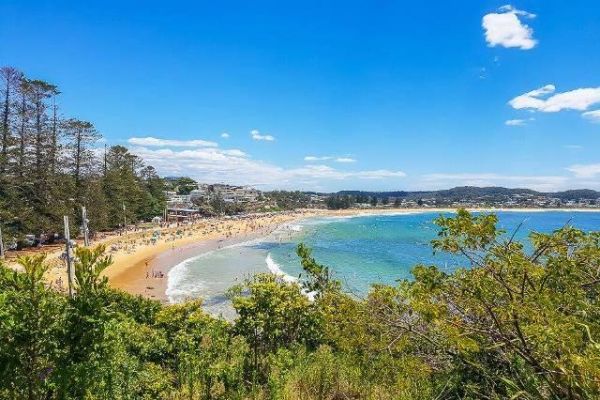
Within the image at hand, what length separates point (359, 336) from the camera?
509 centimetres

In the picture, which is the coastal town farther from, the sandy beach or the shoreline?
Result: the shoreline

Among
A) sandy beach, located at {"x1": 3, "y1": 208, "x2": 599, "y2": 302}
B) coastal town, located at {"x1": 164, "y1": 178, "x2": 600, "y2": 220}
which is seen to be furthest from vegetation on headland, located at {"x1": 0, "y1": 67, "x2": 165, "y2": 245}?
coastal town, located at {"x1": 164, "y1": 178, "x2": 600, "y2": 220}

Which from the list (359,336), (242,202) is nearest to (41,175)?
(359,336)

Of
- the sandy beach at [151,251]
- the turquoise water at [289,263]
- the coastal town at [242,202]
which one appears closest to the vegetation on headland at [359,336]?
the sandy beach at [151,251]

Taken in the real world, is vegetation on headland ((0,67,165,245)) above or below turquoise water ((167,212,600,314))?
above

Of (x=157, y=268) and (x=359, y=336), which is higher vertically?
(x=359, y=336)

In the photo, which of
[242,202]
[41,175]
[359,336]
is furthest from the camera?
[242,202]

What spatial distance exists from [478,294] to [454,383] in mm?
2111

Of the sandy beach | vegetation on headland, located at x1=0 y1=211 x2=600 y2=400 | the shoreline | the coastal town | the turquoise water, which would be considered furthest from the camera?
the coastal town

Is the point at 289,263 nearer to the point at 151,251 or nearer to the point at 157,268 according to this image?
the point at 157,268

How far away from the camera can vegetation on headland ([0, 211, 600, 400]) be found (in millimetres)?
2799

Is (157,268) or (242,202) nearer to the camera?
(157,268)

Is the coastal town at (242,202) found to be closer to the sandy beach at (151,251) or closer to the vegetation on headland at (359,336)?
the sandy beach at (151,251)

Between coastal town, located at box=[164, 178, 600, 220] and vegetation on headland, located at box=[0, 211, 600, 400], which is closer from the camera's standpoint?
vegetation on headland, located at box=[0, 211, 600, 400]
